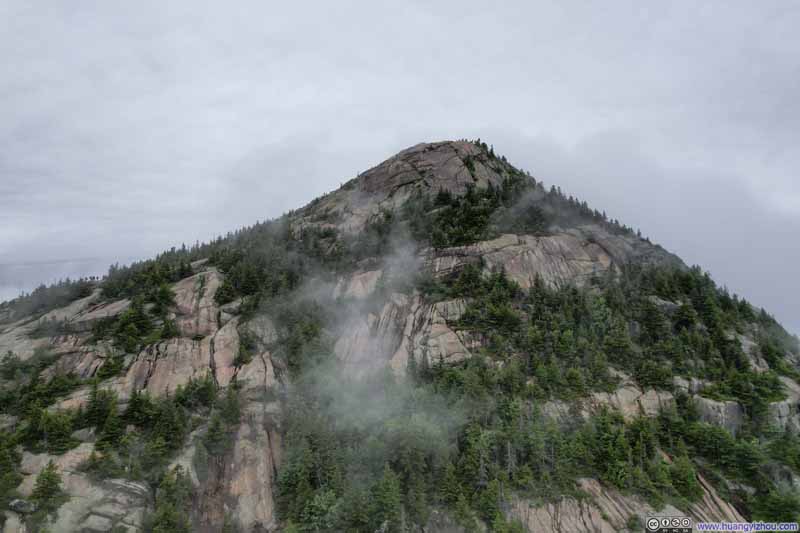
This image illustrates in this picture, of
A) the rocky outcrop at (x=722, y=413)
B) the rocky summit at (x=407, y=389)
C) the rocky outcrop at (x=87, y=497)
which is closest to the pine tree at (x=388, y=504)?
the rocky summit at (x=407, y=389)

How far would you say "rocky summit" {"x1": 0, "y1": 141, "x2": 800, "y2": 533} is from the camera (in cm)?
5531

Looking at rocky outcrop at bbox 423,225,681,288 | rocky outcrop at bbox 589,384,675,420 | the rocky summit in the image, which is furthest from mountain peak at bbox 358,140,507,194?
rocky outcrop at bbox 589,384,675,420

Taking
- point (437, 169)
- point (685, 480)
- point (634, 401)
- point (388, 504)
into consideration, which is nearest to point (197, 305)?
point (388, 504)

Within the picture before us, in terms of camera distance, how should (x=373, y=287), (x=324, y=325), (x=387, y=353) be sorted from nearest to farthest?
(x=387, y=353), (x=324, y=325), (x=373, y=287)

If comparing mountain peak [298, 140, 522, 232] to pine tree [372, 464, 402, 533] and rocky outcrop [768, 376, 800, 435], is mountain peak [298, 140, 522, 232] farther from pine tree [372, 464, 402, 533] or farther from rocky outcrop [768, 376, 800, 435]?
rocky outcrop [768, 376, 800, 435]

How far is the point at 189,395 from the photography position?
67.7 meters

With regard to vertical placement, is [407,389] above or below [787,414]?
above

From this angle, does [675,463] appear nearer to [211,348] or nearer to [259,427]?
[259,427]

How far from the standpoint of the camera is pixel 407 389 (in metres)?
71.1

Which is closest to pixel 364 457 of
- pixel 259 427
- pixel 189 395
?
pixel 259 427

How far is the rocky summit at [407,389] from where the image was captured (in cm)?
5531

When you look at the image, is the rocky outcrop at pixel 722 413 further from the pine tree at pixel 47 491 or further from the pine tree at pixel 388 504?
the pine tree at pixel 47 491

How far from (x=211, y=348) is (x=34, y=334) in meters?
32.3

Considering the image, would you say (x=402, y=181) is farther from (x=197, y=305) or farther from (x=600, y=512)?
(x=600, y=512)
